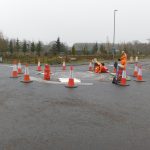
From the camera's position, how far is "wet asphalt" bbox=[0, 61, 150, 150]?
5082 millimetres


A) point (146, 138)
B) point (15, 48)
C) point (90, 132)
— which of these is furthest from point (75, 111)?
point (15, 48)

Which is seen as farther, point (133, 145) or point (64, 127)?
point (64, 127)

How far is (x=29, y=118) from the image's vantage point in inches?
270

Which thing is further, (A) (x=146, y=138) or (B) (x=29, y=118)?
(B) (x=29, y=118)

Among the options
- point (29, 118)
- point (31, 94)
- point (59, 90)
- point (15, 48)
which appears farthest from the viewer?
point (15, 48)

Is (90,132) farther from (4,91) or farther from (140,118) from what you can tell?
(4,91)

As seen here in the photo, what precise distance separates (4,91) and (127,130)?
21.6 feet

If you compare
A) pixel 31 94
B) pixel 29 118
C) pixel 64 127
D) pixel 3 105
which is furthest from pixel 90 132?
pixel 31 94

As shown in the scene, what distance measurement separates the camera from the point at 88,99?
970cm

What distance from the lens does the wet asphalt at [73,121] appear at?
16.7 ft

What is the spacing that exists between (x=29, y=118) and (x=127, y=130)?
2449mm

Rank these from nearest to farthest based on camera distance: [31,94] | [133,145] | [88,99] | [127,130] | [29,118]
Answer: [133,145]
[127,130]
[29,118]
[88,99]
[31,94]

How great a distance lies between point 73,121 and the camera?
6.66 meters

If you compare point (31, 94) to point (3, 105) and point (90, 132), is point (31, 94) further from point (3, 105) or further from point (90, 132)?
point (90, 132)
